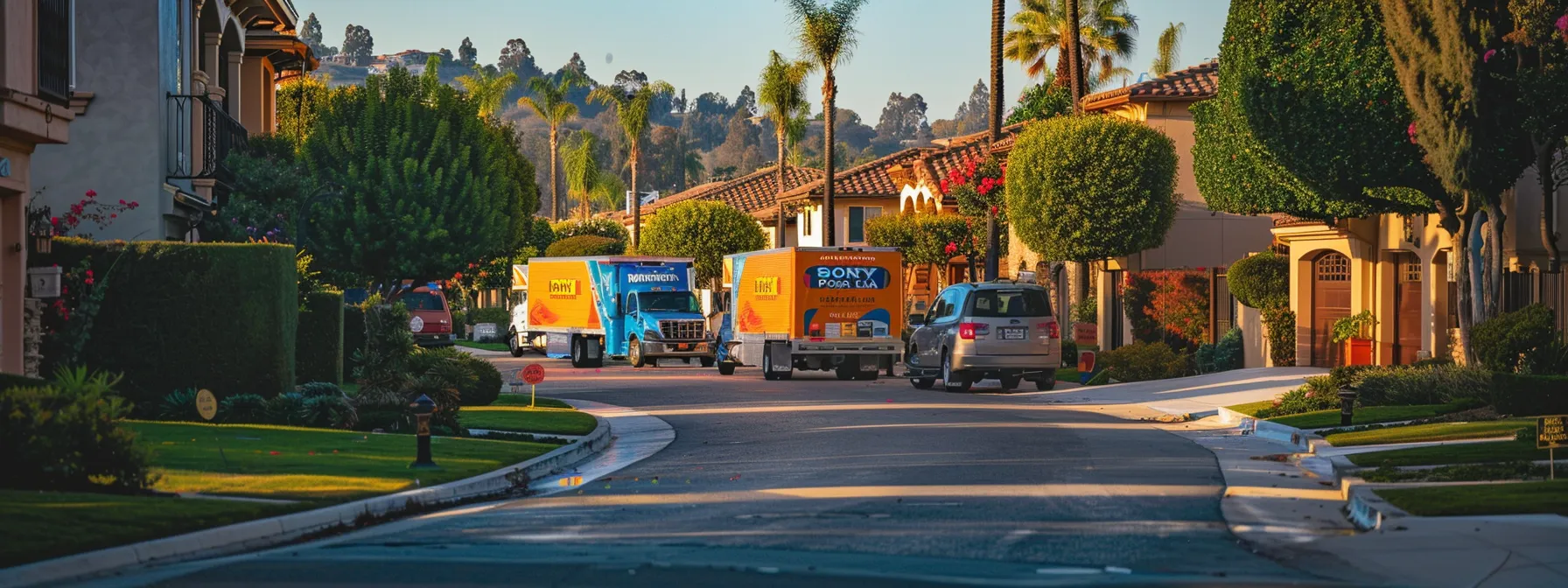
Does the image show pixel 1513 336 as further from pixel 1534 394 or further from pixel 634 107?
pixel 634 107

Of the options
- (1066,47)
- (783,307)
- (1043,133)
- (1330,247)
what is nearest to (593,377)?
(783,307)

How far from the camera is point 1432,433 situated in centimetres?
1945

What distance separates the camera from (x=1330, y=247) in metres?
34.0

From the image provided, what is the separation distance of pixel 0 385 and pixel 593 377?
24.7 metres

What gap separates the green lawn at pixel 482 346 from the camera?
61.3m

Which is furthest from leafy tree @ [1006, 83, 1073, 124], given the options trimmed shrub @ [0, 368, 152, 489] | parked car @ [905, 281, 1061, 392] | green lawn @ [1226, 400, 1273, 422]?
trimmed shrub @ [0, 368, 152, 489]

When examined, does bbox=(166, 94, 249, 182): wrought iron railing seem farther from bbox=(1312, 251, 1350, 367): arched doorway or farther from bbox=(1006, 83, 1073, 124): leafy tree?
bbox=(1006, 83, 1073, 124): leafy tree

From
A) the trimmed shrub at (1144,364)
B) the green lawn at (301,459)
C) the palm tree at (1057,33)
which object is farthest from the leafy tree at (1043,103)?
the green lawn at (301,459)

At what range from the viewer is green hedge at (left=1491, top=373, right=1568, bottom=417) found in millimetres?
20953

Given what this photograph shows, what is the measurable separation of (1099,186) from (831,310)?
8259mm

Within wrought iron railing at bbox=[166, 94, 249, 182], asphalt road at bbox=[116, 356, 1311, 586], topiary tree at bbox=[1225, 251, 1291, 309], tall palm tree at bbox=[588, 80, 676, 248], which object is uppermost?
tall palm tree at bbox=[588, 80, 676, 248]

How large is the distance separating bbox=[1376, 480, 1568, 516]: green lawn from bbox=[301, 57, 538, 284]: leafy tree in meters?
27.2

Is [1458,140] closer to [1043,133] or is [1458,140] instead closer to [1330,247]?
[1330,247]

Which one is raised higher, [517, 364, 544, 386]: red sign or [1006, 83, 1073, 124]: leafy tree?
[1006, 83, 1073, 124]: leafy tree
